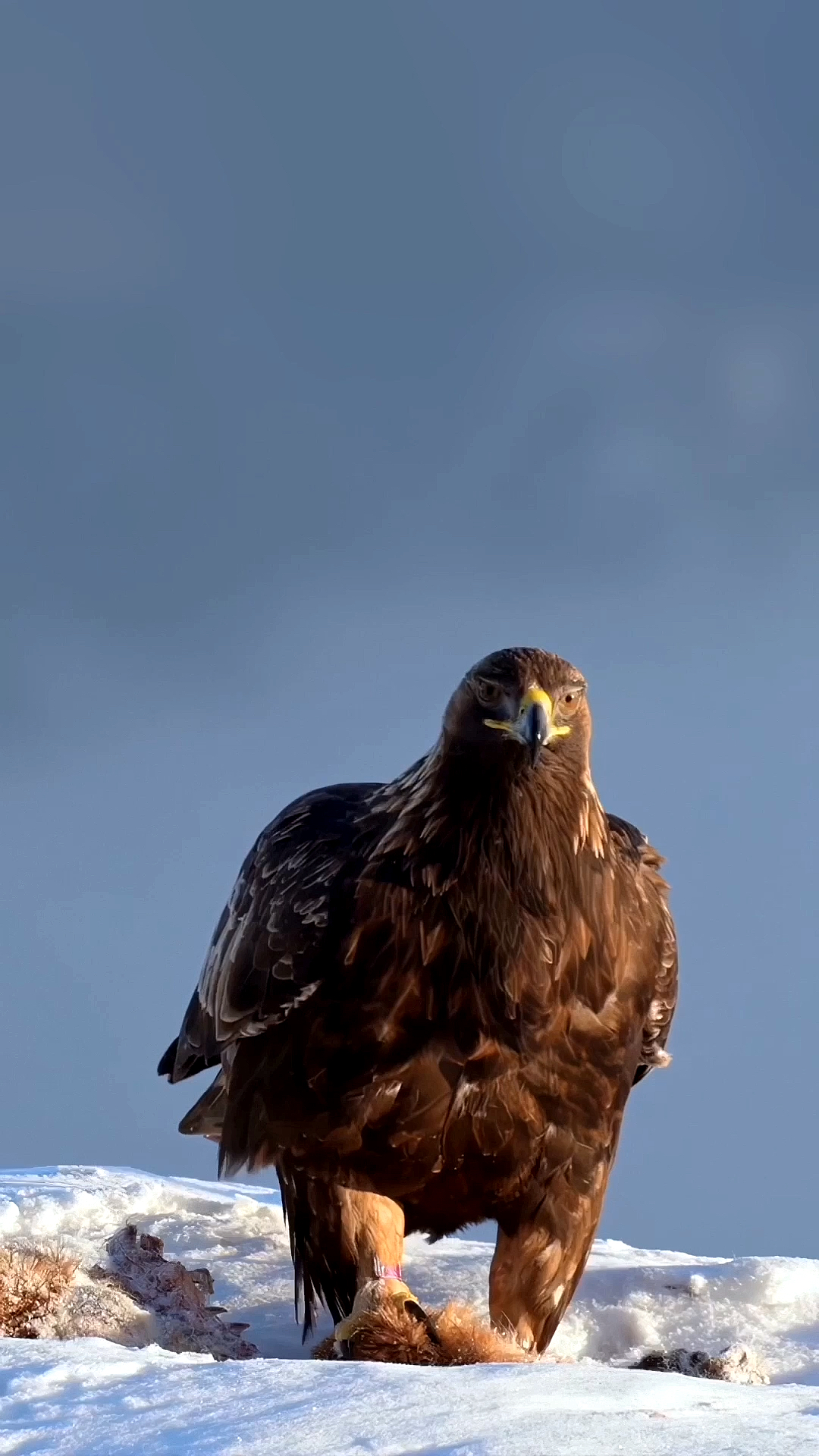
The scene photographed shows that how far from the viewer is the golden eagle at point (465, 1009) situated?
5.62 metres

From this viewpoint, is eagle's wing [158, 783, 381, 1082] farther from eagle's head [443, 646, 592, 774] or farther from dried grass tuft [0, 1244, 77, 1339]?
dried grass tuft [0, 1244, 77, 1339]

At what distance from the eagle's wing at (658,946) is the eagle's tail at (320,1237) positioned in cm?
139

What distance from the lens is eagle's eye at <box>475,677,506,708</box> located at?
5.46m

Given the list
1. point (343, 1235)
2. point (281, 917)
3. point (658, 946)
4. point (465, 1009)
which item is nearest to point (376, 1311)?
point (343, 1235)

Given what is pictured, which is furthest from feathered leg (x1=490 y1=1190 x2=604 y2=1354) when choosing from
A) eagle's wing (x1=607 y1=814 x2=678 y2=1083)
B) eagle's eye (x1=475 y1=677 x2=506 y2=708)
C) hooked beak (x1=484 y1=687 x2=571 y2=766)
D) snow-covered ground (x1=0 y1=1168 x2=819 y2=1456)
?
snow-covered ground (x1=0 y1=1168 x2=819 y2=1456)

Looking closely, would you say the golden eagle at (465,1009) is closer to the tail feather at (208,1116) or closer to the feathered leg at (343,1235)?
the feathered leg at (343,1235)

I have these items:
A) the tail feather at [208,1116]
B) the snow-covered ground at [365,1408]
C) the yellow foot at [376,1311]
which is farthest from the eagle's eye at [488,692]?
the tail feather at [208,1116]

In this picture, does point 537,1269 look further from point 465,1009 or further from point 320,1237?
point 465,1009

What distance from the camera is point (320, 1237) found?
5910 millimetres

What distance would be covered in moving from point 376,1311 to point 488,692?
206cm

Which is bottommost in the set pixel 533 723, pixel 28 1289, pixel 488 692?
pixel 28 1289

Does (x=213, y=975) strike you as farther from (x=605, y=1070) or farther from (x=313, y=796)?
(x=605, y=1070)

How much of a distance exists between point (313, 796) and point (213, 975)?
857mm

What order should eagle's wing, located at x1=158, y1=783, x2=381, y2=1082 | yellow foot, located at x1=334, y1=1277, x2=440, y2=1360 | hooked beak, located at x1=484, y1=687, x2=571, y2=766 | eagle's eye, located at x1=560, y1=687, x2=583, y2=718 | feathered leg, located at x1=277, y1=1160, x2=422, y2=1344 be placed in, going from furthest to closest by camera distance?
1. eagle's wing, located at x1=158, y1=783, x2=381, y2=1082
2. feathered leg, located at x1=277, y1=1160, x2=422, y2=1344
3. eagle's eye, located at x1=560, y1=687, x2=583, y2=718
4. hooked beak, located at x1=484, y1=687, x2=571, y2=766
5. yellow foot, located at x1=334, y1=1277, x2=440, y2=1360
